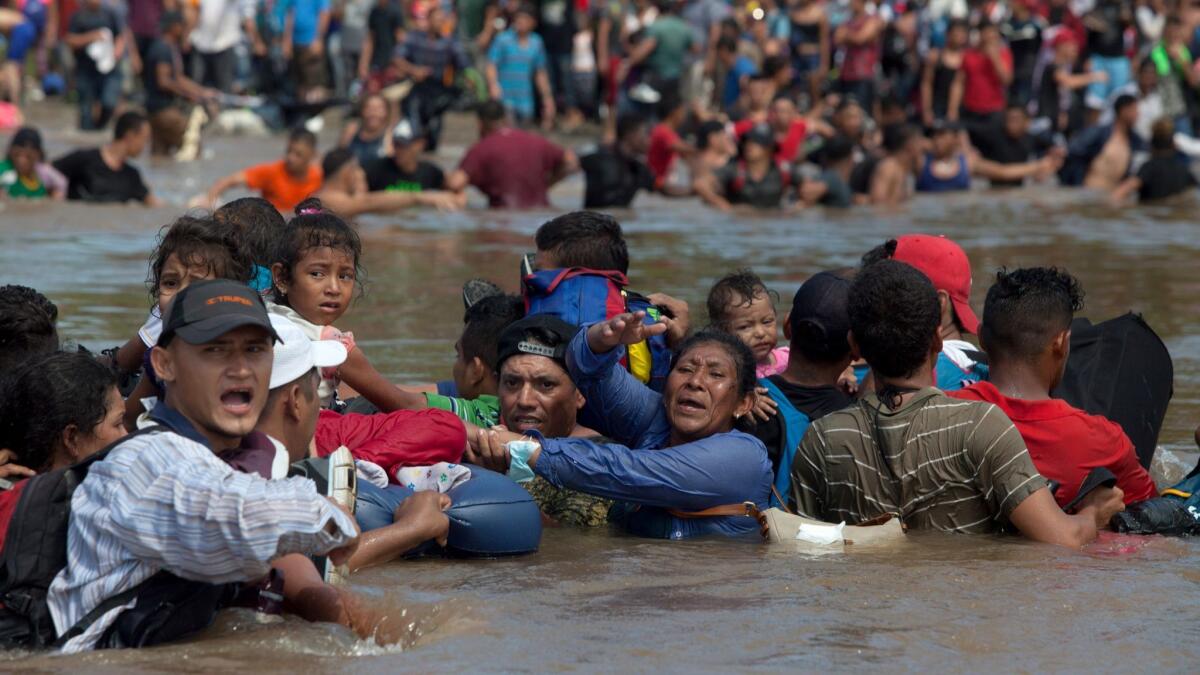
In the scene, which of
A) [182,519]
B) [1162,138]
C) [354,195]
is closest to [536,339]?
[182,519]

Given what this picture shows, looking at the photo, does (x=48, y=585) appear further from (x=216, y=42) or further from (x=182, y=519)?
(x=216, y=42)

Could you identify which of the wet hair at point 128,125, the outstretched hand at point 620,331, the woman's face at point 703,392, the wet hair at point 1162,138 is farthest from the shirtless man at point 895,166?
the outstretched hand at point 620,331

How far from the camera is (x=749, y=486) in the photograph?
5578 millimetres

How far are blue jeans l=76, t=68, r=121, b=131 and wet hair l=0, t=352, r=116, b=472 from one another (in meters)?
16.8

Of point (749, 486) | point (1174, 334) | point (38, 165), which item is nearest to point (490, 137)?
point (38, 165)

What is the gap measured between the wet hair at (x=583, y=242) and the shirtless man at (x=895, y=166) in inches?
426

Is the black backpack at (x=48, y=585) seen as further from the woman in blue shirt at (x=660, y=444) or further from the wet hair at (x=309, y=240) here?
the wet hair at (x=309, y=240)

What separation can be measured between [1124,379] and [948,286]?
669 mm

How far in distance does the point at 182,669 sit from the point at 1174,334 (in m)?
7.07

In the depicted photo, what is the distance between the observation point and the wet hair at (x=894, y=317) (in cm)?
535

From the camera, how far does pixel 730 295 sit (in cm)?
637

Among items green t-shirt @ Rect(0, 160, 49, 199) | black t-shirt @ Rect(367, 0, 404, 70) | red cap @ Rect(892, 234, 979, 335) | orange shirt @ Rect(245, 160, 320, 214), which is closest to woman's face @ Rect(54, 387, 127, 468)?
red cap @ Rect(892, 234, 979, 335)

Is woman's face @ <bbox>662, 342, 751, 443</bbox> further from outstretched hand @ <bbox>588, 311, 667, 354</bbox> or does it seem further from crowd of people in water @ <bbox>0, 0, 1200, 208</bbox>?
crowd of people in water @ <bbox>0, 0, 1200, 208</bbox>

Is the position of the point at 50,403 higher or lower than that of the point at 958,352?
higher
